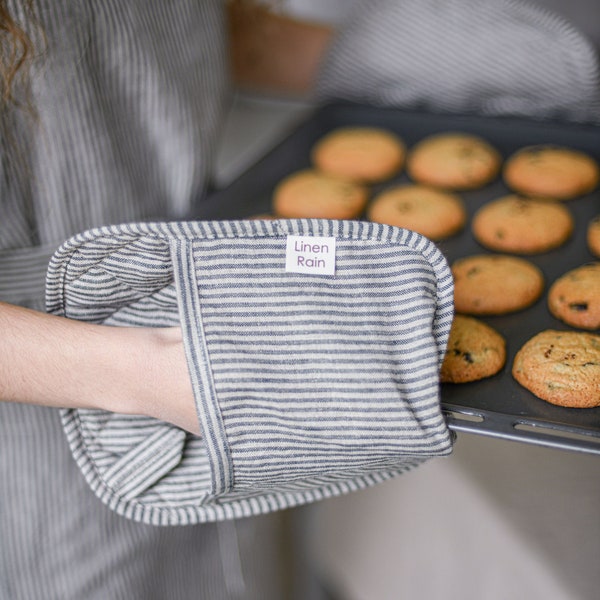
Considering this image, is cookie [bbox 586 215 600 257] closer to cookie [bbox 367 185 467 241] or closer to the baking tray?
the baking tray

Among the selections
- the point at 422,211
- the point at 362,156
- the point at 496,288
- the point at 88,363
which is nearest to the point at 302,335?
the point at 88,363

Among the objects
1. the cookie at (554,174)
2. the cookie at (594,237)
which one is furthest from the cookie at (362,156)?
the cookie at (594,237)

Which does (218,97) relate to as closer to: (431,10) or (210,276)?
(431,10)

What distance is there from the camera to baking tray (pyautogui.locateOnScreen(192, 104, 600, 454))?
589 millimetres

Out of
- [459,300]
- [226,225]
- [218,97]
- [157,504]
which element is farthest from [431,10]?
[157,504]

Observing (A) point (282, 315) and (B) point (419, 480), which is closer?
(A) point (282, 315)

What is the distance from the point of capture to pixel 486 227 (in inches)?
35.4

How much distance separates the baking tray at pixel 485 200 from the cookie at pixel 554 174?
19 millimetres

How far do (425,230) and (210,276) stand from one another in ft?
1.38

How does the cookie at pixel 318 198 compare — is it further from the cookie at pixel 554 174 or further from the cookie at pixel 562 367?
the cookie at pixel 562 367

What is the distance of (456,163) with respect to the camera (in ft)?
3.22

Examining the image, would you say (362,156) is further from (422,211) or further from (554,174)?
(554,174)

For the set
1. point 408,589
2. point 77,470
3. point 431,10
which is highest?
point 431,10

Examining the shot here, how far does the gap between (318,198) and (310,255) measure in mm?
442
